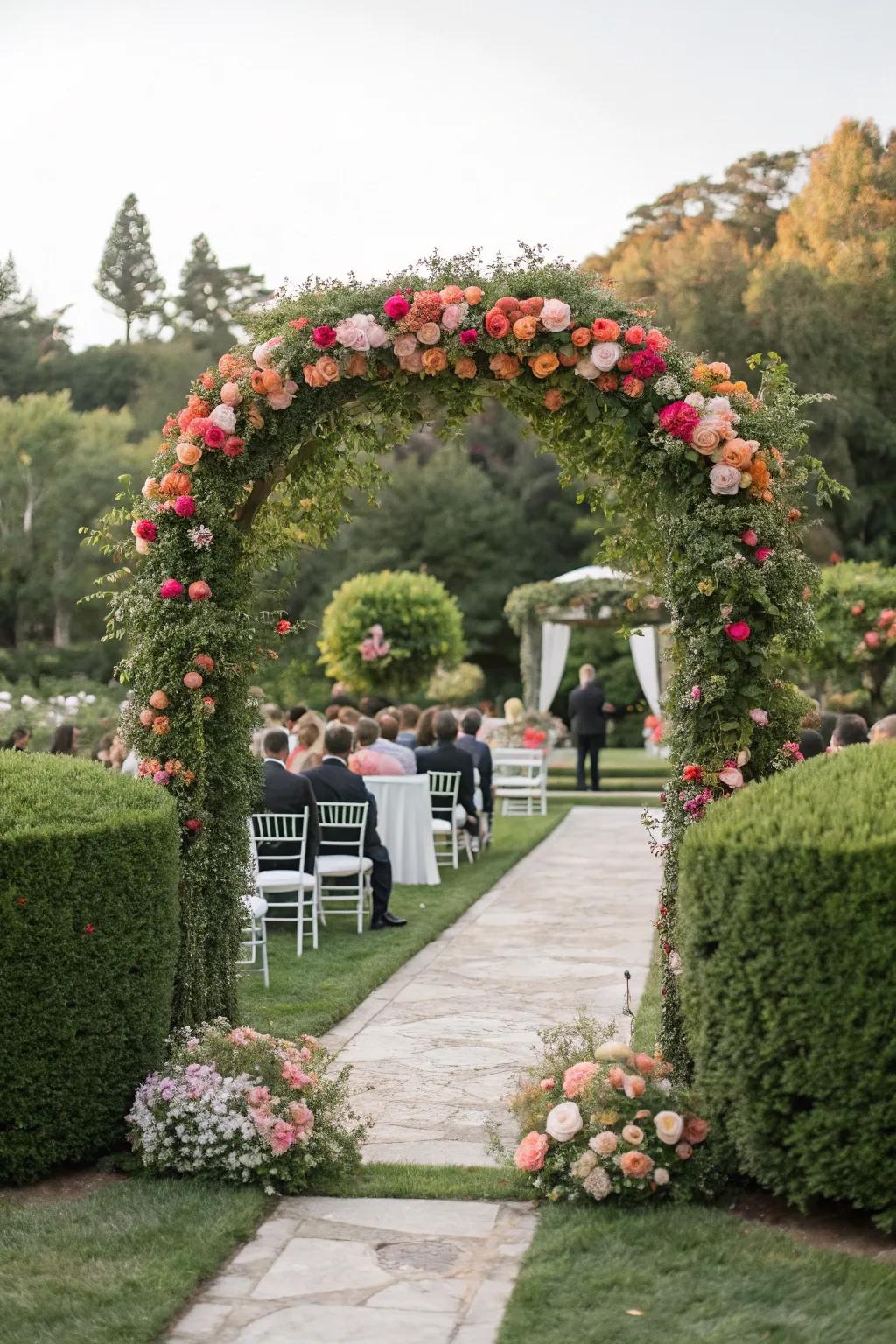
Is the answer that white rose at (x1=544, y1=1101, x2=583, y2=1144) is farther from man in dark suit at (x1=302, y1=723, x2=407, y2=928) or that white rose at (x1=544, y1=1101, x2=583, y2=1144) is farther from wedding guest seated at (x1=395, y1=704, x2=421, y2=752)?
wedding guest seated at (x1=395, y1=704, x2=421, y2=752)

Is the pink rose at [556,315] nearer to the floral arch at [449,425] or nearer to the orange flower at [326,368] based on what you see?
the floral arch at [449,425]

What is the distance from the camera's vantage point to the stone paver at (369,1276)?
3561mm

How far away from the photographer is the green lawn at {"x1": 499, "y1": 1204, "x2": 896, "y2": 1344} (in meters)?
3.47

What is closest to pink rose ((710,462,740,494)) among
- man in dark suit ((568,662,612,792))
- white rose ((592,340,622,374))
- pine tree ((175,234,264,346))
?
white rose ((592,340,622,374))

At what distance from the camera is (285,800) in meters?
9.01

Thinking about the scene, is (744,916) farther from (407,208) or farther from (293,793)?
(407,208)

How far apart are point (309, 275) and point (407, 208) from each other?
4.88m

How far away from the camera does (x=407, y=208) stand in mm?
10156

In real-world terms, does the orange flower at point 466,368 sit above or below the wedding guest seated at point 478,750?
above

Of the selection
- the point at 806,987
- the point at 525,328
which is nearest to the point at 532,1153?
the point at 806,987

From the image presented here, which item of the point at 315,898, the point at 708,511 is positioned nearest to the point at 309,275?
the point at 708,511

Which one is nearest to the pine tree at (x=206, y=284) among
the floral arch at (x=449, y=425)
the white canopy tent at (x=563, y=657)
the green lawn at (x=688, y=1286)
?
the white canopy tent at (x=563, y=657)

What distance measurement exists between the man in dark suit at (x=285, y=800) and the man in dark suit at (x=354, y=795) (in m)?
0.46

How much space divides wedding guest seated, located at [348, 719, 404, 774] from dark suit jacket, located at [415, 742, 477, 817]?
0.73 metres
